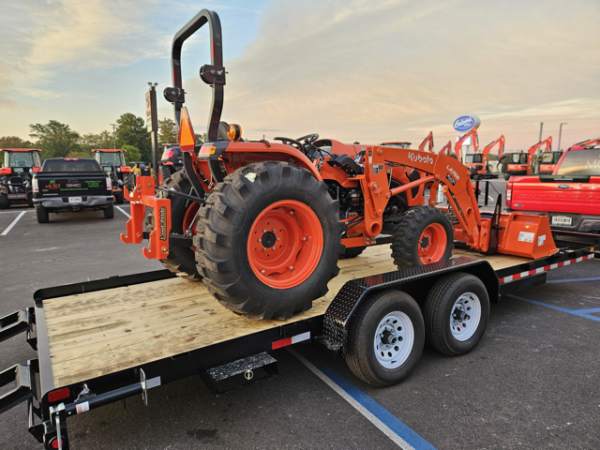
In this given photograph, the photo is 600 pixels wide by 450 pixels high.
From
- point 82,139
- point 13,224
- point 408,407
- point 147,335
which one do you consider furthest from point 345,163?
point 82,139

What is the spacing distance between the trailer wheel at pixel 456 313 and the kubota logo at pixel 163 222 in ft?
7.60

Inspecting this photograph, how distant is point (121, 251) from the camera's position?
8461mm

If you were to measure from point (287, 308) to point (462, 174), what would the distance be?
11.2 ft

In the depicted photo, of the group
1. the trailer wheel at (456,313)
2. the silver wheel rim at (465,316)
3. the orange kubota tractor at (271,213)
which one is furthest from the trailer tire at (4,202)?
the silver wheel rim at (465,316)

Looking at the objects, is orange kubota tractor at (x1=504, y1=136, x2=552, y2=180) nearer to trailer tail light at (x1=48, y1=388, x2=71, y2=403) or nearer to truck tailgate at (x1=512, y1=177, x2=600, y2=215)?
truck tailgate at (x1=512, y1=177, x2=600, y2=215)

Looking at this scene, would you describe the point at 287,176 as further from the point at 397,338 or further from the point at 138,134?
the point at 138,134

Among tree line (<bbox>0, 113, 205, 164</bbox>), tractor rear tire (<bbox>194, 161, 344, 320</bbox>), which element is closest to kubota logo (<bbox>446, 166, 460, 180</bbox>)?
tractor rear tire (<bbox>194, 161, 344, 320</bbox>)

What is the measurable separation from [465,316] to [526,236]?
1.94m

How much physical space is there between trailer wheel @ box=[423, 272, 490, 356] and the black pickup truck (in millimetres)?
11784

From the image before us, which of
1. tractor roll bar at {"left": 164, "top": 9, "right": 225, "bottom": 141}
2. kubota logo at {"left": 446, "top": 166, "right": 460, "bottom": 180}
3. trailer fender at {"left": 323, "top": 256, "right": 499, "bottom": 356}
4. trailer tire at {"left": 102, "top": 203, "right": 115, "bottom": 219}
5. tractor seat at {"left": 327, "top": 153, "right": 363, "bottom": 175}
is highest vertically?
→ tractor roll bar at {"left": 164, "top": 9, "right": 225, "bottom": 141}

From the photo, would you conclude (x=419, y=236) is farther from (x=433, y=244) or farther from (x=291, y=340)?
(x=291, y=340)

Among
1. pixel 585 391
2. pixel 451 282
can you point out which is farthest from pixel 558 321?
pixel 451 282

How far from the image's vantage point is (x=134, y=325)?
3072 millimetres

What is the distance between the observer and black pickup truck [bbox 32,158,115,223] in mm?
11914
